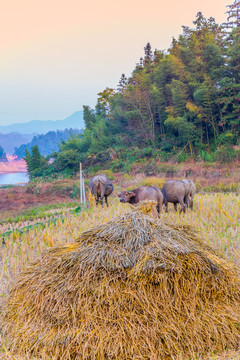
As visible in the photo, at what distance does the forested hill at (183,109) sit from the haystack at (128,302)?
704 inches

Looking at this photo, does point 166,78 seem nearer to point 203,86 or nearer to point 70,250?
point 203,86

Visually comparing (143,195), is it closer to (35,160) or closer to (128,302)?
(128,302)

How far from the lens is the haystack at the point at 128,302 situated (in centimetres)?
208

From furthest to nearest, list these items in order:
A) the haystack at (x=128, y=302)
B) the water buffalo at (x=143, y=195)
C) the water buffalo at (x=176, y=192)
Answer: the water buffalo at (x=176, y=192), the water buffalo at (x=143, y=195), the haystack at (x=128, y=302)

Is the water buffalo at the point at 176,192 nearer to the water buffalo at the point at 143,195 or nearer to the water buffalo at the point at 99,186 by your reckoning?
the water buffalo at the point at 143,195

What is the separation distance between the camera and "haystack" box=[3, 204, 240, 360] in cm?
208

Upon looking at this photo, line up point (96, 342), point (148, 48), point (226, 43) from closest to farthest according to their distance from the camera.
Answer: point (96, 342)
point (226, 43)
point (148, 48)

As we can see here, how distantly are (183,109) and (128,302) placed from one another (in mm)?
22128

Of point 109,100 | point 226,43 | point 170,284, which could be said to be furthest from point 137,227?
point 109,100

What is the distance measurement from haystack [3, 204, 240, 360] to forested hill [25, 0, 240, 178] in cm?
1789

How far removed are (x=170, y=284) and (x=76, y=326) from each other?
0.81 meters

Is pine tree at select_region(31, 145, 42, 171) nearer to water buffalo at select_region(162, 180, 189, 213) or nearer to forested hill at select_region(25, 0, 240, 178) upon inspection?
forested hill at select_region(25, 0, 240, 178)

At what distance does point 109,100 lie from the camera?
35844 mm

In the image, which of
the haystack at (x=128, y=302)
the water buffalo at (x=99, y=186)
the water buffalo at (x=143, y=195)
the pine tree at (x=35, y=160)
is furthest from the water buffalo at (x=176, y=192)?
the pine tree at (x=35, y=160)
